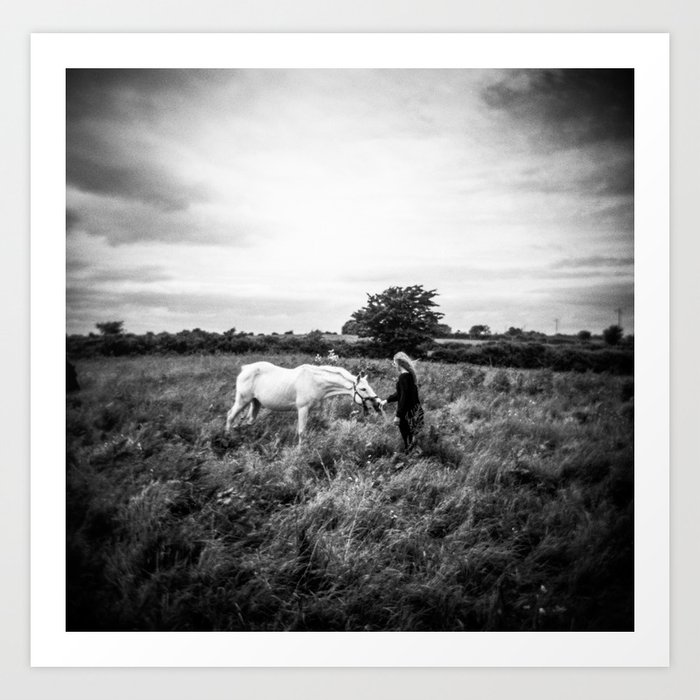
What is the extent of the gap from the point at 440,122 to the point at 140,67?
2263 mm

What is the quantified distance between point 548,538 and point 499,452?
675 mm

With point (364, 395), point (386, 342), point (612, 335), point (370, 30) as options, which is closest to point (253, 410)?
point (364, 395)

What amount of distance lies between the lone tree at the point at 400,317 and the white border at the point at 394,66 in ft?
5.10

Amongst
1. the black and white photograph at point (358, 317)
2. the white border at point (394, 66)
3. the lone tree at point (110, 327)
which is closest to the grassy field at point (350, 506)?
the black and white photograph at point (358, 317)

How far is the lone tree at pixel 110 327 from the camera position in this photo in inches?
120

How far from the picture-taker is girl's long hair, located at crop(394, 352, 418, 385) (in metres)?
3.12

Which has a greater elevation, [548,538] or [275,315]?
[275,315]

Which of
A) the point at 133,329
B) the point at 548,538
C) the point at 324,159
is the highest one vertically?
the point at 324,159

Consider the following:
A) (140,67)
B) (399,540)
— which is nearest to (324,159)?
(140,67)

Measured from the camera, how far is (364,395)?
3.12 meters

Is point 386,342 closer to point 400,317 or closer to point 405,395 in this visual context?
point 400,317

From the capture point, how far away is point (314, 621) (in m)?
2.94

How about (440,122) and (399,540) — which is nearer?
(399,540)

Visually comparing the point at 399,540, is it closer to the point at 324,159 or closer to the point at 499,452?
the point at 499,452
